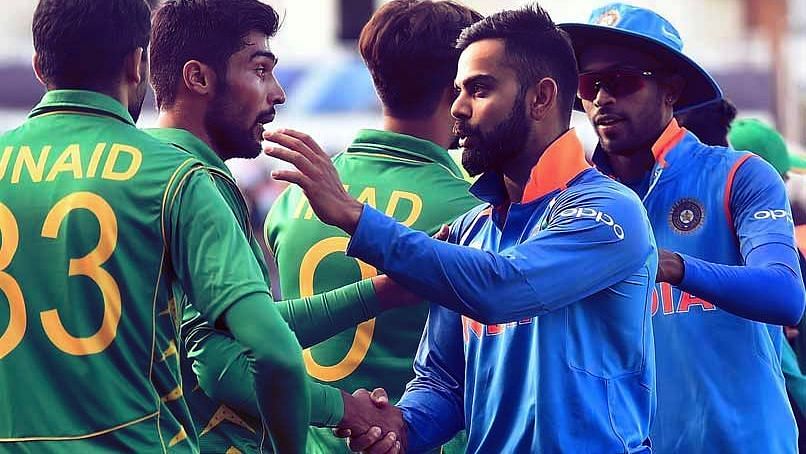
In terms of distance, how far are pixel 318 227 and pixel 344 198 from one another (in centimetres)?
123

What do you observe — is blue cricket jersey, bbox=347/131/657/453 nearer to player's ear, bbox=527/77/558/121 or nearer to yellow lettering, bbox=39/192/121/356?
player's ear, bbox=527/77/558/121

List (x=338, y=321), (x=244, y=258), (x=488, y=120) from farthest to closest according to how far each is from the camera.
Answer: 1. (x=338, y=321)
2. (x=488, y=120)
3. (x=244, y=258)

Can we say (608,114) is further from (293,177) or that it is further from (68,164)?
(68,164)

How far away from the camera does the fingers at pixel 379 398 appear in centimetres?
458

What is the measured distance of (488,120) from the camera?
433 cm

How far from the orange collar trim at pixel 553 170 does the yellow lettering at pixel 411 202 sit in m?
0.87

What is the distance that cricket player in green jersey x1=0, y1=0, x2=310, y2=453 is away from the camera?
12.8 ft

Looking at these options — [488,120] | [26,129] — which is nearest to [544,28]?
[488,120]

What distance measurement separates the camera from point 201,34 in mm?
4828

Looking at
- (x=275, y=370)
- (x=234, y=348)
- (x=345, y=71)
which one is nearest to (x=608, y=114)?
(x=234, y=348)

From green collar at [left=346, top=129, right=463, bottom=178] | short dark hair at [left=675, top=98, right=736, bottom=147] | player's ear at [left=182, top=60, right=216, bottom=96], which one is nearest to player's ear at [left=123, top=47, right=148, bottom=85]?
player's ear at [left=182, top=60, right=216, bottom=96]

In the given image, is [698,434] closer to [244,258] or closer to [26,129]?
[244,258]

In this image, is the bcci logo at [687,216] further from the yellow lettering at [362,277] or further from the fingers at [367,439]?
the fingers at [367,439]

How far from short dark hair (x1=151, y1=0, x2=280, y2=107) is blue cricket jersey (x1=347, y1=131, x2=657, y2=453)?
1.07 metres
